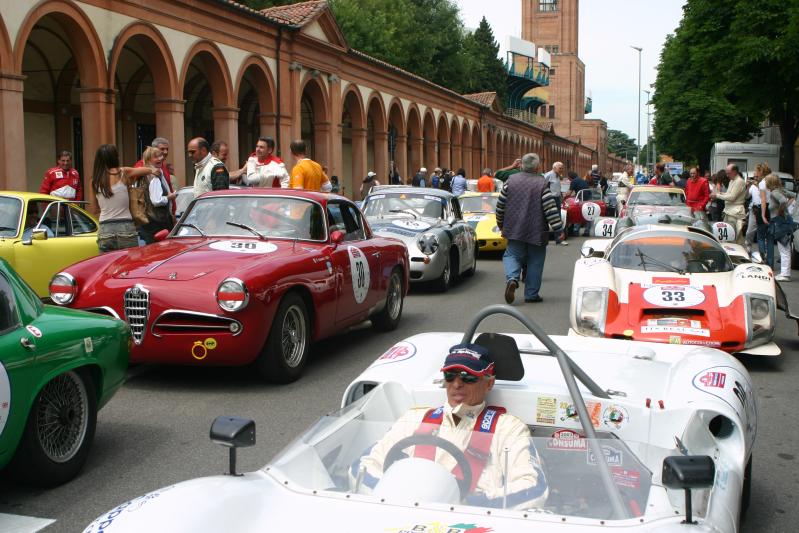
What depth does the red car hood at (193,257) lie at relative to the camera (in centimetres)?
673

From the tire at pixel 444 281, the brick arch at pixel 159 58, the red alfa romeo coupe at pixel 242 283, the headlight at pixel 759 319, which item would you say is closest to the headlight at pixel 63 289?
the red alfa romeo coupe at pixel 242 283

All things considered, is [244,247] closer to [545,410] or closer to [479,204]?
[545,410]

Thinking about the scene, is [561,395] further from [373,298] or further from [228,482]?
[373,298]

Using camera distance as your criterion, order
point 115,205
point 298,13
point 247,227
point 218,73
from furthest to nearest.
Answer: point 298,13 < point 218,73 < point 115,205 < point 247,227

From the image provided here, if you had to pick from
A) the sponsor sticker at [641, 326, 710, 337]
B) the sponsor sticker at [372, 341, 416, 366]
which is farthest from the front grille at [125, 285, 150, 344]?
the sponsor sticker at [641, 326, 710, 337]

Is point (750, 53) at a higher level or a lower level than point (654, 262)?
higher

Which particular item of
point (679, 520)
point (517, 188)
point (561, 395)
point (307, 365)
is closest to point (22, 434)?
point (561, 395)

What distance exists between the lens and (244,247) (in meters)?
7.38

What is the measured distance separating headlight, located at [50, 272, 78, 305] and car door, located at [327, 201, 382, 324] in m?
2.14

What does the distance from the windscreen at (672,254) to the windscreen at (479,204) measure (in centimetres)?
1013

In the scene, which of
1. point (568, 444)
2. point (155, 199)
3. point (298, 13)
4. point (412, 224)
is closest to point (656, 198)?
point (412, 224)

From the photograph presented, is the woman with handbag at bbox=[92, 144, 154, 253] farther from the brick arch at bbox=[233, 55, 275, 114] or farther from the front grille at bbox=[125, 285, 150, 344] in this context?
the brick arch at bbox=[233, 55, 275, 114]

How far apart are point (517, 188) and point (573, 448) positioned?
8638 mm

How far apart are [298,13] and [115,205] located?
75.4ft
